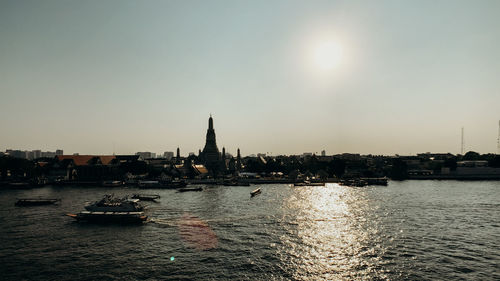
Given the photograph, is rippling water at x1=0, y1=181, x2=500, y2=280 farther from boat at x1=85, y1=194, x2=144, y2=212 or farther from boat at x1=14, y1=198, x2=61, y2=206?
boat at x1=14, y1=198, x2=61, y2=206

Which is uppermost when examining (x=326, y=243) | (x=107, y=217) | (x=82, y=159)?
(x=82, y=159)

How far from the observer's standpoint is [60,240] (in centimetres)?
4841

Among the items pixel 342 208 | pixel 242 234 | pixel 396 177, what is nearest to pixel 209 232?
pixel 242 234

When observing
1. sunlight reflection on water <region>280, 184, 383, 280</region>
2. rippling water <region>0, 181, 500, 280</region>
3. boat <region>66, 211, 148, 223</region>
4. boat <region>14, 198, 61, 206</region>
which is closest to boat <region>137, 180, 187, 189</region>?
boat <region>14, 198, 61, 206</region>

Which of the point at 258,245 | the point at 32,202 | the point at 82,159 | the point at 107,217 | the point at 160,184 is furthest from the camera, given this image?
the point at 82,159

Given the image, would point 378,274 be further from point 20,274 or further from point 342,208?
point 342,208

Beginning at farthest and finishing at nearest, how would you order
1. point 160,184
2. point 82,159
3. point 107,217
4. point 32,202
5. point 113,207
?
point 82,159 → point 160,184 → point 32,202 → point 113,207 → point 107,217

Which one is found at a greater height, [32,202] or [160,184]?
[160,184]

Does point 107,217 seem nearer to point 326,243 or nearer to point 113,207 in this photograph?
point 113,207

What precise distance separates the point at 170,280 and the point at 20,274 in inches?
673

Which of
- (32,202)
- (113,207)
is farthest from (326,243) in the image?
(32,202)

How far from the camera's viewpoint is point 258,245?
46125 mm

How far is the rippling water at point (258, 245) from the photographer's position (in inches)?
1411

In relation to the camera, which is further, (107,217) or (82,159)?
(82,159)
